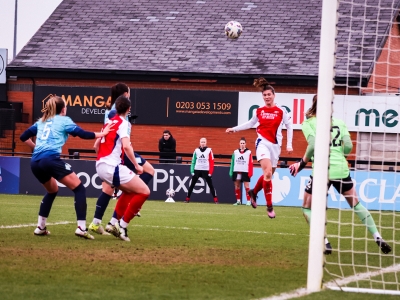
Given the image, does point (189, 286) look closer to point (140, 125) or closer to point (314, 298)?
point (314, 298)

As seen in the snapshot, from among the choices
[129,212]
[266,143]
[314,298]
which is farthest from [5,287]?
[266,143]

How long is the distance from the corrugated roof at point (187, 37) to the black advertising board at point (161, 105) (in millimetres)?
872

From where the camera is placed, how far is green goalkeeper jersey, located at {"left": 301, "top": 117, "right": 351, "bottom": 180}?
9.52 meters

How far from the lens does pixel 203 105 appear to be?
1188 inches

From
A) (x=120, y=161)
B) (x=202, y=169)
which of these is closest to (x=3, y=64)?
(x=202, y=169)

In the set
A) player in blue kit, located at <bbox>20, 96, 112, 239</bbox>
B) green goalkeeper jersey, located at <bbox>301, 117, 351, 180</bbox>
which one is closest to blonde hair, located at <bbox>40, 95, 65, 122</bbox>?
player in blue kit, located at <bbox>20, 96, 112, 239</bbox>

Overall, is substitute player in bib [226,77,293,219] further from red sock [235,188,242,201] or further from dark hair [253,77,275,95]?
red sock [235,188,242,201]

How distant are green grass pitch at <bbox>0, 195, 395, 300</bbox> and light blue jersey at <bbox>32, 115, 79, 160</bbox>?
1.07m

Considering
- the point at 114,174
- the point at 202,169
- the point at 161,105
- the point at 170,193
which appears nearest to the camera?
the point at 114,174

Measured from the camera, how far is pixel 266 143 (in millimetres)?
14789

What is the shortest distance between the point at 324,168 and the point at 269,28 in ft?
82.8

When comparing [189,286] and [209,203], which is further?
[209,203]

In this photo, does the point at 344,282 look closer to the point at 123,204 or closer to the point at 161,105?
the point at 123,204

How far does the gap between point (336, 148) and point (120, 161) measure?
2660 millimetres
